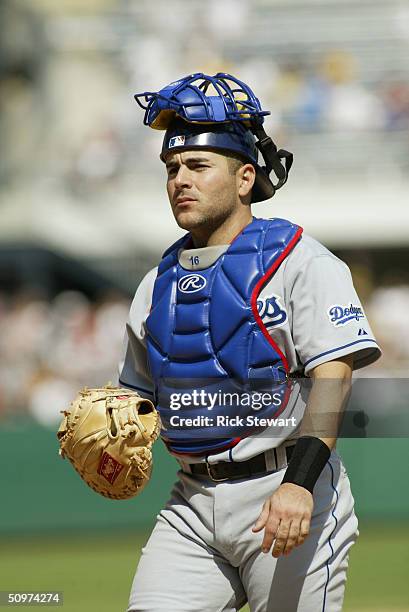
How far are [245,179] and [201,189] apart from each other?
18 cm

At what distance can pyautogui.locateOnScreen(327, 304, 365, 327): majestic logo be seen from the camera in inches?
121

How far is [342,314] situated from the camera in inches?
121

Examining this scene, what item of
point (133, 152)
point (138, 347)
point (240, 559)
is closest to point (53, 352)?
point (133, 152)

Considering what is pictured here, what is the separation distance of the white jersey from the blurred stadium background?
5.75m

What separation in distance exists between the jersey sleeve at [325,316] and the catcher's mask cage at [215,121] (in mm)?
404

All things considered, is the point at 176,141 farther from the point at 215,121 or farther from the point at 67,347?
the point at 67,347

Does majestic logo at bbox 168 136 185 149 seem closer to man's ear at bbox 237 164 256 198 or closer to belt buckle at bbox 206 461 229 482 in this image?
man's ear at bbox 237 164 256 198

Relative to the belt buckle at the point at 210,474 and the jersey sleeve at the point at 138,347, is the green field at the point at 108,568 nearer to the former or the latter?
the jersey sleeve at the point at 138,347

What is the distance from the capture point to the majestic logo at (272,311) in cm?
312

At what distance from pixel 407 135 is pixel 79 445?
32.5ft

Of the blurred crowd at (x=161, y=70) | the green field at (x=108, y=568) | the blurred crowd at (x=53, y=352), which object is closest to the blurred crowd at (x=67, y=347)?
the blurred crowd at (x=53, y=352)

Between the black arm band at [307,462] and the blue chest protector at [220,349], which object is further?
the blue chest protector at [220,349]

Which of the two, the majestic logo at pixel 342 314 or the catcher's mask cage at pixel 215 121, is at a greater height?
the catcher's mask cage at pixel 215 121

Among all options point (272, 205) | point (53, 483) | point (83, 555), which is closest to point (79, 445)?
point (83, 555)
